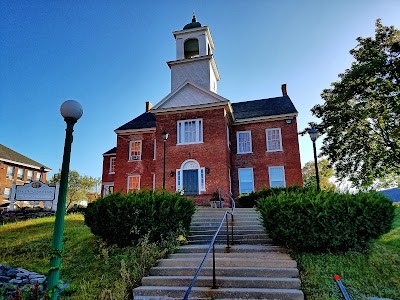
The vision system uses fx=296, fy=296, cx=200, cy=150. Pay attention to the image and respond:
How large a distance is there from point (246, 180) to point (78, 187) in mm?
37985

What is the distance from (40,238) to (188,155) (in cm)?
1058

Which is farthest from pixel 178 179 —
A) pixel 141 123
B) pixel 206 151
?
pixel 141 123

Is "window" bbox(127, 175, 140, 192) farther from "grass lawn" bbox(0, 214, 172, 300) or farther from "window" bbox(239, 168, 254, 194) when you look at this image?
"grass lawn" bbox(0, 214, 172, 300)

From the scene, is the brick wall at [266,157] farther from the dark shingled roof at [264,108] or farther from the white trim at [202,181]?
the white trim at [202,181]

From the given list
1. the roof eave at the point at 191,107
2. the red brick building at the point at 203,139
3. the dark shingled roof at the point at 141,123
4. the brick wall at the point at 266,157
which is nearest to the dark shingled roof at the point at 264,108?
the red brick building at the point at 203,139

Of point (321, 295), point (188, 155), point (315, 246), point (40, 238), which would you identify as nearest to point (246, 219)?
point (315, 246)

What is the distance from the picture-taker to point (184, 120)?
2002 cm

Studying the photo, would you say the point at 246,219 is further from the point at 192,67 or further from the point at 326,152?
the point at 192,67

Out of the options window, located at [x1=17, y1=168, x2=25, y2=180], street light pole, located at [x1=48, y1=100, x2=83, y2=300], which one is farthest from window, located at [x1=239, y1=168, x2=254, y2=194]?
window, located at [x1=17, y1=168, x2=25, y2=180]

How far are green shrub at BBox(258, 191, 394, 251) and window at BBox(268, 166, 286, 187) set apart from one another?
39.8 ft

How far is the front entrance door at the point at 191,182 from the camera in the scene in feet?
62.4

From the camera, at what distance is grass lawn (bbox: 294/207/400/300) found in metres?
5.83

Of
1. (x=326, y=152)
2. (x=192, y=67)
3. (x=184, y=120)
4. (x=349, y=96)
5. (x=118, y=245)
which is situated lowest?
(x=118, y=245)

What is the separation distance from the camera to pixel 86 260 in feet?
26.6
